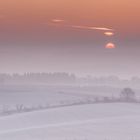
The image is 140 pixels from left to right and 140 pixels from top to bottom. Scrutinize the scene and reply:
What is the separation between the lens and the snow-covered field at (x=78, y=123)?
1733 millimetres

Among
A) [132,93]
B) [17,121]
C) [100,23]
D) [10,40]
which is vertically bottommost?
[17,121]

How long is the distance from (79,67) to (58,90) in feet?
0.79

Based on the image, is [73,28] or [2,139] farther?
[73,28]

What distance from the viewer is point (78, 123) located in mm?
1798

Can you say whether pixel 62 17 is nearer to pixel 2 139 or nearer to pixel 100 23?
pixel 100 23

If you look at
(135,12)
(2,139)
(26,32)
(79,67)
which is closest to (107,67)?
(79,67)

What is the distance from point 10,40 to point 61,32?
1.27 feet

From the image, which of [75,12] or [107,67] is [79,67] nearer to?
[107,67]

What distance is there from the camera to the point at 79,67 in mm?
1897

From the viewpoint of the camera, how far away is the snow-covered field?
1.73 metres

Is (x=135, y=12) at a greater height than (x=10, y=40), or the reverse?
(x=135, y=12)

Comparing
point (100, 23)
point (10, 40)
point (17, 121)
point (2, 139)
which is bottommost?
point (2, 139)

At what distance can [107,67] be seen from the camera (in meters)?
1.91

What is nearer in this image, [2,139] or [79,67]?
[2,139]
